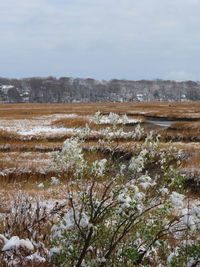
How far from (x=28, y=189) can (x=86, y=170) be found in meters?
7.38

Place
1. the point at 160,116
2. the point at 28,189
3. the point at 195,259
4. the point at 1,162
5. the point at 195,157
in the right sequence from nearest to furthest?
the point at 195,259
the point at 28,189
the point at 1,162
the point at 195,157
the point at 160,116

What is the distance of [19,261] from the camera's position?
15.7 feet

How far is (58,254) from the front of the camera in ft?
12.0

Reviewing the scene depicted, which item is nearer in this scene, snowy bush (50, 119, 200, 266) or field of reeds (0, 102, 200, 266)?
snowy bush (50, 119, 200, 266)

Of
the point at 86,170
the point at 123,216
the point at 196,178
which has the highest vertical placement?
the point at 86,170

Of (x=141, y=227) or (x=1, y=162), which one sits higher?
(x=141, y=227)

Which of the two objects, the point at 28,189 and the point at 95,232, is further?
the point at 28,189

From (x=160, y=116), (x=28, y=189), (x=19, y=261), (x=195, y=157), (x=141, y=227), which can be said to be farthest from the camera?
(x=160, y=116)

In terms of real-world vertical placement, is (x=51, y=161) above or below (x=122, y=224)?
above

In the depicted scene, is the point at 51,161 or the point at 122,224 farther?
the point at 51,161

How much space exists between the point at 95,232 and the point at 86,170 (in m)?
0.76

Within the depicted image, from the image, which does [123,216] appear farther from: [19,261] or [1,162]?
[1,162]

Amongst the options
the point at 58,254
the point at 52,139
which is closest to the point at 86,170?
the point at 58,254

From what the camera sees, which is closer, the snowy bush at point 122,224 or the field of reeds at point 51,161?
the snowy bush at point 122,224
